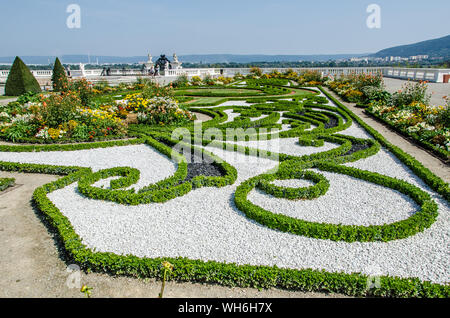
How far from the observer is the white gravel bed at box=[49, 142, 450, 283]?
4.66m

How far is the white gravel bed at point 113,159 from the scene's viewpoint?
8326 mm

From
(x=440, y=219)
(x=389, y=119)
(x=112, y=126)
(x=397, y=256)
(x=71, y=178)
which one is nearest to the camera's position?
(x=397, y=256)

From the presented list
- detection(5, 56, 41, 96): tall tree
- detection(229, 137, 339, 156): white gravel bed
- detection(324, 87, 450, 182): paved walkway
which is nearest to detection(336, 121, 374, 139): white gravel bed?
detection(324, 87, 450, 182): paved walkway

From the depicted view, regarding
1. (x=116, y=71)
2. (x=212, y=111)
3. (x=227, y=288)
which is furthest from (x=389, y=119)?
(x=116, y=71)

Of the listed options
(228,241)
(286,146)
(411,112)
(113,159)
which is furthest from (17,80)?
(411,112)

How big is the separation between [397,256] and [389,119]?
9.83 metres

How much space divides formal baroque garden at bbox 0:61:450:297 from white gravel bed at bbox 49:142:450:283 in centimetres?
3

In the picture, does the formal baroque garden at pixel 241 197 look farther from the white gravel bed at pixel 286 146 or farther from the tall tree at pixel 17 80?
the tall tree at pixel 17 80

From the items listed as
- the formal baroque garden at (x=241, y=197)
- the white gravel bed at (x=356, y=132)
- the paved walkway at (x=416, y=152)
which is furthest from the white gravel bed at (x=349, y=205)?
the white gravel bed at (x=356, y=132)

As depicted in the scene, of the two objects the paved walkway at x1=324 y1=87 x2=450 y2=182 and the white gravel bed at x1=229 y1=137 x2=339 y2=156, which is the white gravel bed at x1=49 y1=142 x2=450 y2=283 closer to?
the paved walkway at x1=324 y1=87 x2=450 y2=182

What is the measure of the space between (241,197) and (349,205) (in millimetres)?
2195

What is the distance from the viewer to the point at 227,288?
14.2 feet

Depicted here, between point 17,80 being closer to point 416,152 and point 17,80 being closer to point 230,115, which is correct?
point 230,115
